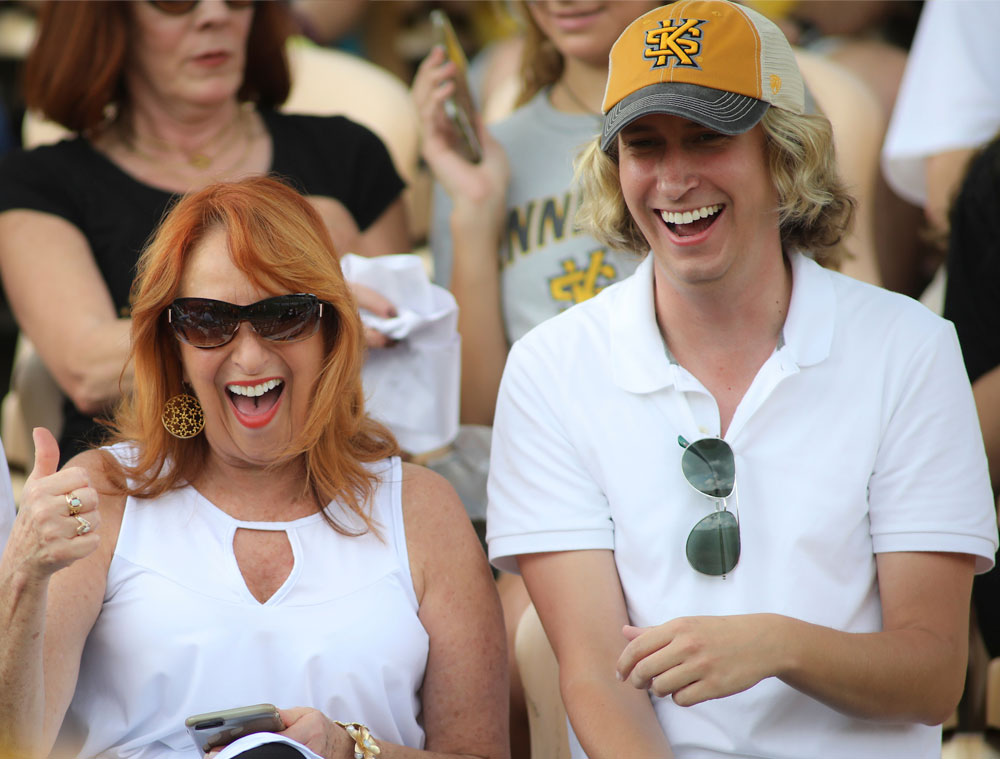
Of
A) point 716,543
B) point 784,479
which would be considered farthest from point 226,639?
point 784,479

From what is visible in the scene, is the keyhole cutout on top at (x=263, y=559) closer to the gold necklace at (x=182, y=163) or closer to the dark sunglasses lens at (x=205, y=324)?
the dark sunglasses lens at (x=205, y=324)

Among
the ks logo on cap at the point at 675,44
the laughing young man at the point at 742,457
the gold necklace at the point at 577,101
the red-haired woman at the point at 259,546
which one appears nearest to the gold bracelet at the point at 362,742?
the red-haired woman at the point at 259,546

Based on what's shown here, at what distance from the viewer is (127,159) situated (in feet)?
9.65

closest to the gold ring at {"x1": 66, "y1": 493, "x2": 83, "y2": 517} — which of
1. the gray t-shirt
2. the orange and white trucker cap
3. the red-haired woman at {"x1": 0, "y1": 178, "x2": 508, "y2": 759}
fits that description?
the red-haired woman at {"x1": 0, "y1": 178, "x2": 508, "y2": 759}

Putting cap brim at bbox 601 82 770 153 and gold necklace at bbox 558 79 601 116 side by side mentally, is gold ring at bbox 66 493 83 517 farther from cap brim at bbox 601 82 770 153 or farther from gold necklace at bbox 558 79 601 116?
gold necklace at bbox 558 79 601 116

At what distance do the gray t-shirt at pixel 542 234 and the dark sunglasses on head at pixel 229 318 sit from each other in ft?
2.98

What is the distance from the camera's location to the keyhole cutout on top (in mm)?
2055

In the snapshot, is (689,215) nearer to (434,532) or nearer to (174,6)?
(434,532)

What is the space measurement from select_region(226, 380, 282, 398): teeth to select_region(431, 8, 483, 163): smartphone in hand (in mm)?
1094

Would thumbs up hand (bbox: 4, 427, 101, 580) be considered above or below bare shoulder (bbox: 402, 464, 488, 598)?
above

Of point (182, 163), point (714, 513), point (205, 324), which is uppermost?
point (182, 163)

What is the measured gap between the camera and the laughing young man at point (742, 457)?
193cm

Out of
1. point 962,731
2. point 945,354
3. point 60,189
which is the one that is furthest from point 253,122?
point 962,731

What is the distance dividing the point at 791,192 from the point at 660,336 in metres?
0.31
